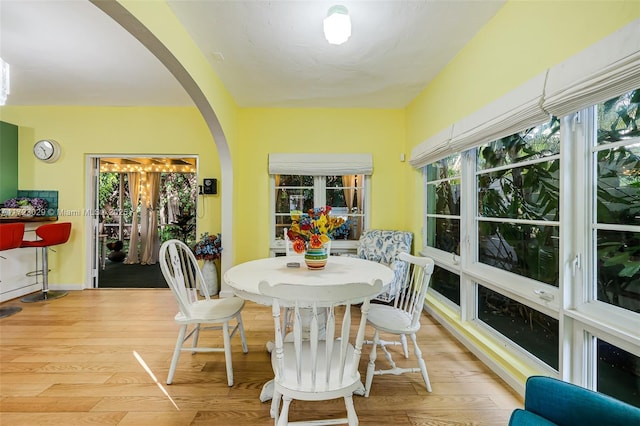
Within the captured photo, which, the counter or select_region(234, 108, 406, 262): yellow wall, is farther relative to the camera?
select_region(234, 108, 406, 262): yellow wall

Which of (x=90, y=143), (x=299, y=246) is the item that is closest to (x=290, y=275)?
(x=299, y=246)

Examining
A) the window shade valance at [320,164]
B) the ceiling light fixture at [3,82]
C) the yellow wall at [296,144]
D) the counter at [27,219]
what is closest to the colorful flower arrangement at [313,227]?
the window shade valance at [320,164]

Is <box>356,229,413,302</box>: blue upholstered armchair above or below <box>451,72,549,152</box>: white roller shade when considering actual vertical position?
below

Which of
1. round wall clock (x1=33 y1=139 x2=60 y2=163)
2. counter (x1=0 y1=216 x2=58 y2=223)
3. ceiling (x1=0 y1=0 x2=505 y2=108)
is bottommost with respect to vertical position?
counter (x1=0 y1=216 x2=58 y2=223)

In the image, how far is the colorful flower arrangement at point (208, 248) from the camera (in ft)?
11.9

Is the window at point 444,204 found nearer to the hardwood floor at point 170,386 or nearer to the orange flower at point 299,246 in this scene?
the hardwood floor at point 170,386

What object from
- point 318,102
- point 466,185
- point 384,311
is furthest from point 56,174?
point 466,185

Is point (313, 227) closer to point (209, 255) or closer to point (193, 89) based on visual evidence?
point (193, 89)

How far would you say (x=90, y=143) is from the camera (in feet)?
13.2

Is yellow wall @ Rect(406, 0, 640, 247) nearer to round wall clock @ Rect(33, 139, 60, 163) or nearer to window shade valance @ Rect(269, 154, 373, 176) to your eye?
window shade valance @ Rect(269, 154, 373, 176)

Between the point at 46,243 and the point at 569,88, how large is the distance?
5.22 meters

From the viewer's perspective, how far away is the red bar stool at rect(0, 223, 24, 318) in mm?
3004

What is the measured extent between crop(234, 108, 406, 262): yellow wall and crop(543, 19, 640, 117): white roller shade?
8.31 feet

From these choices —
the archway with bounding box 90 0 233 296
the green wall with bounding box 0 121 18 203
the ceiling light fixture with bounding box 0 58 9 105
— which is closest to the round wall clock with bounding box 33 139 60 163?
the green wall with bounding box 0 121 18 203
